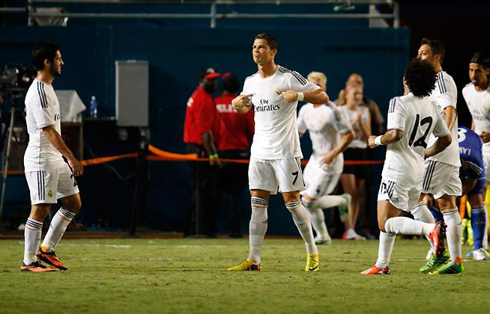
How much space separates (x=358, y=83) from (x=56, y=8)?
5472 millimetres

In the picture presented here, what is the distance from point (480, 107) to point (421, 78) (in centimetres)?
351

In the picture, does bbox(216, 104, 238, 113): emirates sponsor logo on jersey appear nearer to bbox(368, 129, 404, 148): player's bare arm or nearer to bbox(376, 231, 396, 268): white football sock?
bbox(376, 231, 396, 268): white football sock

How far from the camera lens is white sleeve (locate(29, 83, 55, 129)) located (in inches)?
393

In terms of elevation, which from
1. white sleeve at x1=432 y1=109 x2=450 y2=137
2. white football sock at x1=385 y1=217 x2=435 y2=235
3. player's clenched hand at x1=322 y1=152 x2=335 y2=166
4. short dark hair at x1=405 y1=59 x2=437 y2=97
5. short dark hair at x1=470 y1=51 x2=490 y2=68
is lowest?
white football sock at x1=385 y1=217 x2=435 y2=235

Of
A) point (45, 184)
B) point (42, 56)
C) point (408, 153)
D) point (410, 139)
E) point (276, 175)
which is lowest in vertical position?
point (45, 184)

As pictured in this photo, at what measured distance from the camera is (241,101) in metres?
10.3

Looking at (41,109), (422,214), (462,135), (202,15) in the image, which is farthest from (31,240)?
(202,15)

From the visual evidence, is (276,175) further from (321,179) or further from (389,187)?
(321,179)

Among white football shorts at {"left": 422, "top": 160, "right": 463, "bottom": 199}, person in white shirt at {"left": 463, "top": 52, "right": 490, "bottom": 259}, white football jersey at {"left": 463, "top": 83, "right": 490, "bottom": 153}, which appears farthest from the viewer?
white football jersey at {"left": 463, "top": 83, "right": 490, "bottom": 153}

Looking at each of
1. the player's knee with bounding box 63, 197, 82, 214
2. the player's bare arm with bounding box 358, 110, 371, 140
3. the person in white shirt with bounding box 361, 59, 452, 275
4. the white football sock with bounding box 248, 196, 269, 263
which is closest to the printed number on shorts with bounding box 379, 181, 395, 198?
the person in white shirt with bounding box 361, 59, 452, 275

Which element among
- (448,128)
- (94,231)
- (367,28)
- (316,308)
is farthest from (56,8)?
(316,308)

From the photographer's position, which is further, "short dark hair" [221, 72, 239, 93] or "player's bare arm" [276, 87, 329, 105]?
"short dark hair" [221, 72, 239, 93]

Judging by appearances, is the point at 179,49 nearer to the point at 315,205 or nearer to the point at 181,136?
the point at 181,136

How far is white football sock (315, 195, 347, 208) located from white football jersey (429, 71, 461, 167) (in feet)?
13.9
